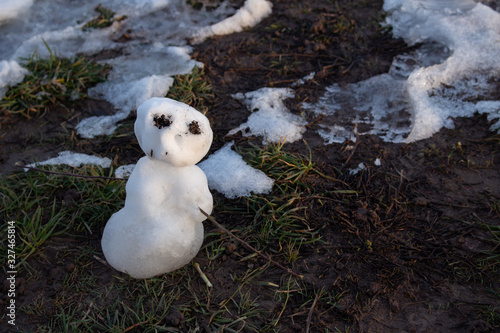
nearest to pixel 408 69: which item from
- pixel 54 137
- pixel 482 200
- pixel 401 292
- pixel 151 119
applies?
pixel 482 200

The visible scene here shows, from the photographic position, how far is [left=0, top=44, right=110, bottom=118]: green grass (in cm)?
405

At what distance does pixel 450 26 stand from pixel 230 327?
3.99m

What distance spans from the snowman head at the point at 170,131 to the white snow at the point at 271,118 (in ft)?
4.07

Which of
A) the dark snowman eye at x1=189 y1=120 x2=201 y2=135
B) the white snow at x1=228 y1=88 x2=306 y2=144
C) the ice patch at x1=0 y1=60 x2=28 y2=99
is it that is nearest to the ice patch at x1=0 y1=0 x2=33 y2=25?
the ice patch at x1=0 y1=60 x2=28 y2=99

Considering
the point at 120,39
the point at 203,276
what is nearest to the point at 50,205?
the point at 203,276

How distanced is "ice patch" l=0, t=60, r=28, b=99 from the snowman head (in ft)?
8.23

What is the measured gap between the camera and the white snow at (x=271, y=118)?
3.73 meters

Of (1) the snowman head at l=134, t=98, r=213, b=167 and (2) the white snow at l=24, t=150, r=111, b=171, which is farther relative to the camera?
(2) the white snow at l=24, t=150, r=111, b=171

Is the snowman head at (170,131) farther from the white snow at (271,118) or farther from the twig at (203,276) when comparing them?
the white snow at (271,118)

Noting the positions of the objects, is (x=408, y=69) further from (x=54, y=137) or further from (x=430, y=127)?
(x=54, y=137)

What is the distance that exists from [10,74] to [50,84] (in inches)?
17.6

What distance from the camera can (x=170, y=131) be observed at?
2.25 meters

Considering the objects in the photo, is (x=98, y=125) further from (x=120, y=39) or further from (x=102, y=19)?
(x=102, y=19)

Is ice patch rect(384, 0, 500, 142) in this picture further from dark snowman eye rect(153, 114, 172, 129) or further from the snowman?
dark snowman eye rect(153, 114, 172, 129)
